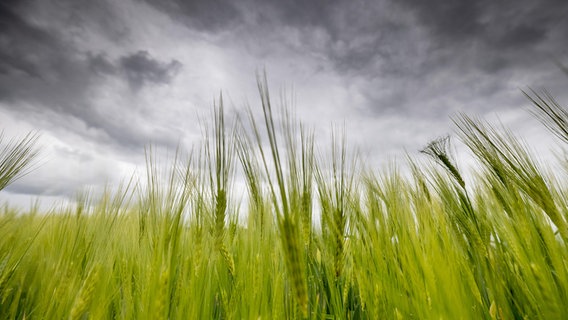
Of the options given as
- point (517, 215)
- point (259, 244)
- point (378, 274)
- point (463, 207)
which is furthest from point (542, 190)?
point (259, 244)

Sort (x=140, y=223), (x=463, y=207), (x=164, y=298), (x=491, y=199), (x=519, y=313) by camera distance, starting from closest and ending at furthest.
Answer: (x=164, y=298), (x=519, y=313), (x=491, y=199), (x=463, y=207), (x=140, y=223)

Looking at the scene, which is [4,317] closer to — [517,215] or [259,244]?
[259,244]

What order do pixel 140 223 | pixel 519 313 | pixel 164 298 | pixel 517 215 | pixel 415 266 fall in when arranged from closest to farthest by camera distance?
1. pixel 164 298
2. pixel 415 266
3. pixel 519 313
4. pixel 517 215
5. pixel 140 223

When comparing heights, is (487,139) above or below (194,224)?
above

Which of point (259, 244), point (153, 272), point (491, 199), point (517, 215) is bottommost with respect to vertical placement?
point (153, 272)

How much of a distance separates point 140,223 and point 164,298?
1234 mm

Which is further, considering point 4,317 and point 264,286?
point 4,317

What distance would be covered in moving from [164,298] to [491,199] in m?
1.60

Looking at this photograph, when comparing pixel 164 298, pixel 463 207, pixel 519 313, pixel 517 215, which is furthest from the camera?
pixel 463 207

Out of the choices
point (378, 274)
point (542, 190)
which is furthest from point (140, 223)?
point (542, 190)

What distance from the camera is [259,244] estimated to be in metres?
1.41

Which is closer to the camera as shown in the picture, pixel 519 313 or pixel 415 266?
pixel 415 266

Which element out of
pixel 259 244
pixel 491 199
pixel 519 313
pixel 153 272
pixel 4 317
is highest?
pixel 491 199

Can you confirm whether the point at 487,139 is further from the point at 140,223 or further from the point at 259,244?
the point at 140,223
